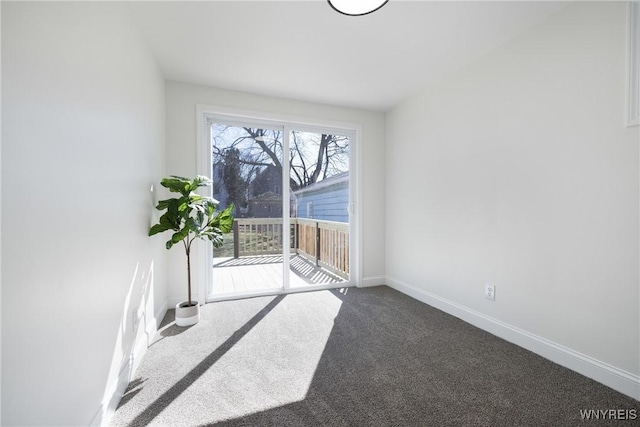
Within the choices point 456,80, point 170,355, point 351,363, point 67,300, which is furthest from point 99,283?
point 456,80

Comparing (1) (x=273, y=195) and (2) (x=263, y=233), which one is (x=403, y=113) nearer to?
(1) (x=273, y=195)

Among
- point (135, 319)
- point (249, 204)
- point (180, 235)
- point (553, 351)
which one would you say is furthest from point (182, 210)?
point (553, 351)

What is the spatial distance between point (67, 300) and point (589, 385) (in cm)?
275

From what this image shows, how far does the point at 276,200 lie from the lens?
11.4ft

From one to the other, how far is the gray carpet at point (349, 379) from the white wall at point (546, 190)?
350 mm

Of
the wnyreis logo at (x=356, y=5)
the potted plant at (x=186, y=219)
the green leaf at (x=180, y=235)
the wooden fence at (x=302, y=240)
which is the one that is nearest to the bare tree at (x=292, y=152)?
the wooden fence at (x=302, y=240)

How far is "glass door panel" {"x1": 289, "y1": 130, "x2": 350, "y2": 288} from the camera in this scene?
3543 millimetres

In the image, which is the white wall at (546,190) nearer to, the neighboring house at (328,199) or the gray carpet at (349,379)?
the gray carpet at (349,379)

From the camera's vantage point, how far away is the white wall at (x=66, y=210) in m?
0.83

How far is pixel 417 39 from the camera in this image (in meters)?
2.22

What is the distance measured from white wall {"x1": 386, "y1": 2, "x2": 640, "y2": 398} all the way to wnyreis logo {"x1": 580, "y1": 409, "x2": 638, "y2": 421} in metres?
0.19

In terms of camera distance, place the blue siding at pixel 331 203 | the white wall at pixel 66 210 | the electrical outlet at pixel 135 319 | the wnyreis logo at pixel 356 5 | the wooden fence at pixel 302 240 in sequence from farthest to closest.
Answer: the blue siding at pixel 331 203 < the wooden fence at pixel 302 240 < the electrical outlet at pixel 135 319 < the wnyreis logo at pixel 356 5 < the white wall at pixel 66 210

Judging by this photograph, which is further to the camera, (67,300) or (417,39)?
(417,39)

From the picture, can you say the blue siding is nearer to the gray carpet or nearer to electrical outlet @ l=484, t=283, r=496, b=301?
the gray carpet
